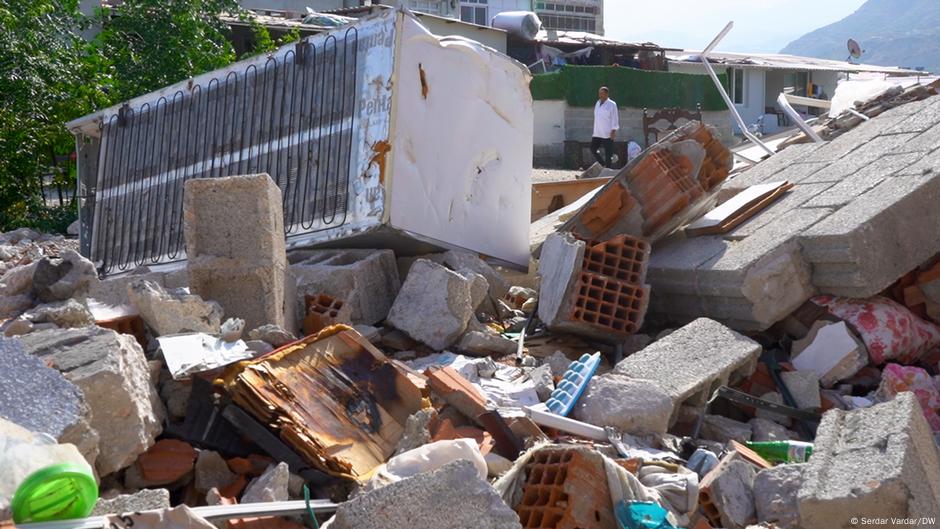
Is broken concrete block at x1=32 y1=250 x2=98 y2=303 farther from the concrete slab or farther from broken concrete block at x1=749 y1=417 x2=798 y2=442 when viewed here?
the concrete slab

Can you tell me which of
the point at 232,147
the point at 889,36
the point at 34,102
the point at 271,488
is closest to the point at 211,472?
the point at 271,488

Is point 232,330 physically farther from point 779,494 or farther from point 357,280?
point 779,494

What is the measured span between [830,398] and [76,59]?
1187cm

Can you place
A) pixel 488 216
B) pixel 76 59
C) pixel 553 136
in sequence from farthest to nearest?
pixel 553 136
pixel 76 59
pixel 488 216

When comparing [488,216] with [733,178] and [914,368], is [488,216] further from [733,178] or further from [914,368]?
[914,368]

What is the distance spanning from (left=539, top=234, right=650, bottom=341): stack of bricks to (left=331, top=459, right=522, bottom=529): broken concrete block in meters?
2.63

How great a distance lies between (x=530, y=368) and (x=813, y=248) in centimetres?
168

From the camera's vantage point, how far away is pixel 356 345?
15.5ft

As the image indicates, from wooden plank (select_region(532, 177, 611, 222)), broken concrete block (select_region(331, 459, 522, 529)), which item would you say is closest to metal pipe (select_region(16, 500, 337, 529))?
broken concrete block (select_region(331, 459, 522, 529))

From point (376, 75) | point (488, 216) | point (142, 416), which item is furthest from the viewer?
point (488, 216)

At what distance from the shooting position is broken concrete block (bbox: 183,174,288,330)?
507 cm

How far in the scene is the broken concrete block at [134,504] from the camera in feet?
10.4

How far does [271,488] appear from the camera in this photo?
368 cm

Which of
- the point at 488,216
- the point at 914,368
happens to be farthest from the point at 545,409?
the point at 488,216
